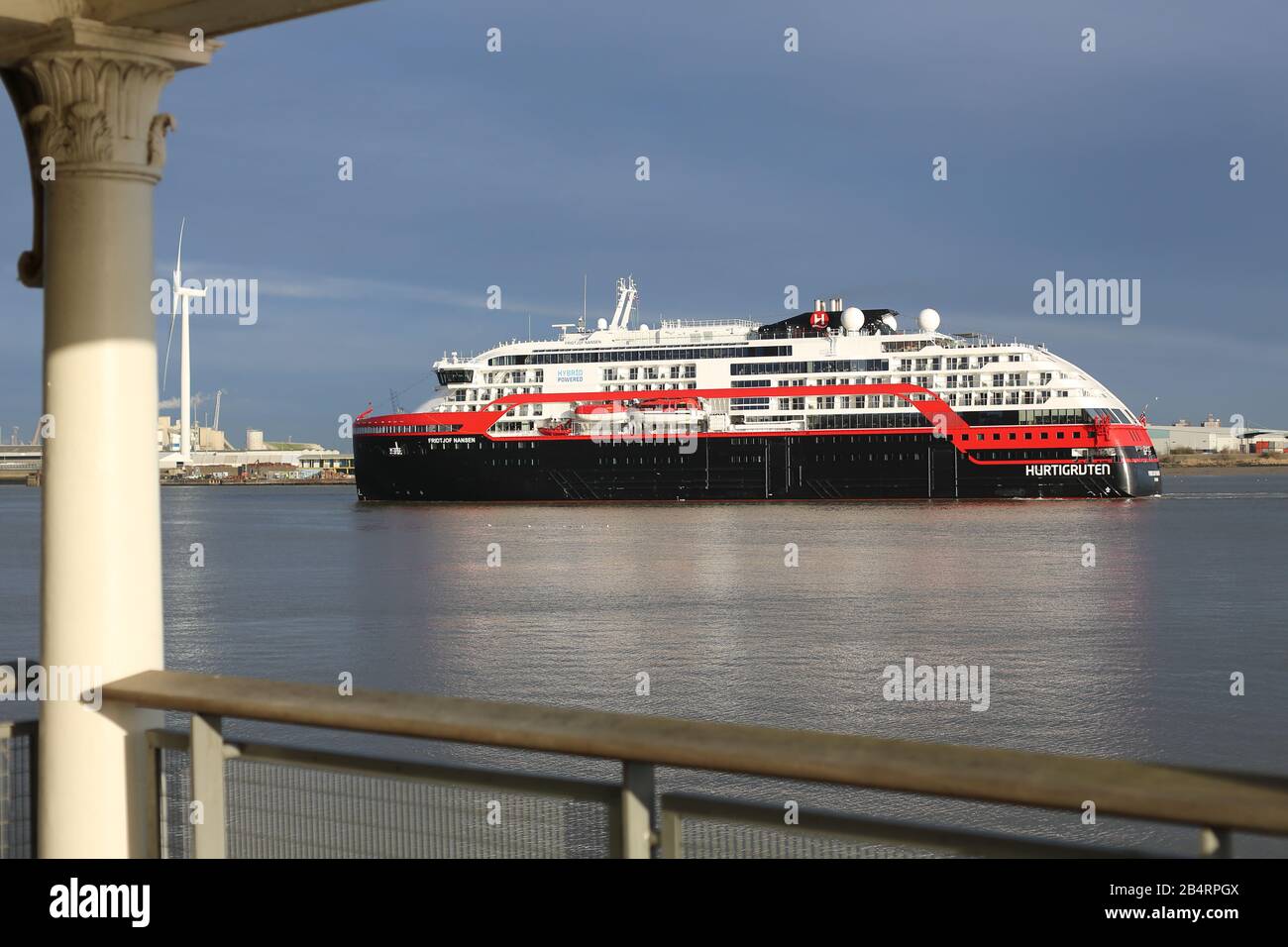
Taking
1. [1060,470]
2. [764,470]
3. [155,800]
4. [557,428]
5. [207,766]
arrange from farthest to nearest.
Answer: [557,428], [764,470], [1060,470], [155,800], [207,766]

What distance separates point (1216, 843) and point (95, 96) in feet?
10.0

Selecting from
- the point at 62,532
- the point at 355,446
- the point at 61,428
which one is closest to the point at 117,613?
the point at 62,532

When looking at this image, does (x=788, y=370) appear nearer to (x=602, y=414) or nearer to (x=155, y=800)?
(x=602, y=414)

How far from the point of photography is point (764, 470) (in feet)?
226

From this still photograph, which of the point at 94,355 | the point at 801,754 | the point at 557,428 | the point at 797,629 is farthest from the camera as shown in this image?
the point at 557,428

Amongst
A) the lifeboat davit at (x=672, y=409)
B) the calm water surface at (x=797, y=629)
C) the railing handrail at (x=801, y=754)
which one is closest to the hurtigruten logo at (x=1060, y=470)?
the lifeboat davit at (x=672, y=409)

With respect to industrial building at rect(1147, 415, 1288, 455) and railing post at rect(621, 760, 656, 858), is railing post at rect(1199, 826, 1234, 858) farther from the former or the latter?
industrial building at rect(1147, 415, 1288, 455)

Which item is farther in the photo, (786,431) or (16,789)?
(786,431)

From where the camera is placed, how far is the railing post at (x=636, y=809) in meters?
2.57

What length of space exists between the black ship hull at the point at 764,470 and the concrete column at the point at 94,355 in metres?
64.3

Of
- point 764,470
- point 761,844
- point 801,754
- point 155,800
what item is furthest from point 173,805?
point 764,470

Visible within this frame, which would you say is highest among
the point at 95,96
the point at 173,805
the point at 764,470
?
the point at 764,470

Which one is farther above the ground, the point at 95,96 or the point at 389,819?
the point at 95,96

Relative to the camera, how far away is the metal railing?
2.14 metres
